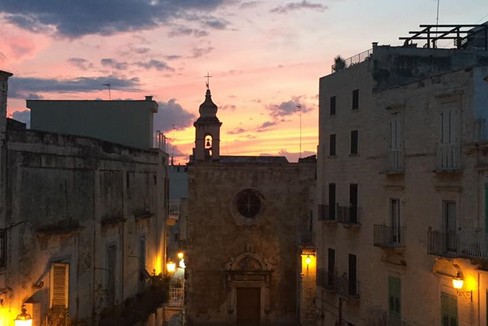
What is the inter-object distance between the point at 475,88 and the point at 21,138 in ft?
39.3

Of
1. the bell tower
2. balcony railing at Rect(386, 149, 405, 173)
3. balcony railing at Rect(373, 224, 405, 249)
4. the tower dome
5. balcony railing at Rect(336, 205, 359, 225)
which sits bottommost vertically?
balcony railing at Rect(373, 224, 405, 249)

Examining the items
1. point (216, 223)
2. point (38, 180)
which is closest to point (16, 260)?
point (38, 180)

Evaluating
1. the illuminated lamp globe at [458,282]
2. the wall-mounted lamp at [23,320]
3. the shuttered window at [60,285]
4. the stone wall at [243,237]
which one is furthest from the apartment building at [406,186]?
the wall-mounted lamp at [23,320]

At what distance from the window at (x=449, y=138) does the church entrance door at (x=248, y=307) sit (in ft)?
Result: 63.5

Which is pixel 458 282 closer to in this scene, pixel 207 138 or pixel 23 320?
pixel 23 320

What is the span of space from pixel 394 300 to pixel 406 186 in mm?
4050

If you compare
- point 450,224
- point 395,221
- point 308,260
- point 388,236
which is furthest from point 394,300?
point 308,260

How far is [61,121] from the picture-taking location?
28.9 meters

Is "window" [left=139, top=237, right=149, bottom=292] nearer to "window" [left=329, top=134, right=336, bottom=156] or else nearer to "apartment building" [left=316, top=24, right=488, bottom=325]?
"apartment building" [left=316, top=24, right=488, bottom=325]

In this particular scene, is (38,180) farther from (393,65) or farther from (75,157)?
(393,65)

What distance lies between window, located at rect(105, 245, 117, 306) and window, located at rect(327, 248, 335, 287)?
1076 centimetres

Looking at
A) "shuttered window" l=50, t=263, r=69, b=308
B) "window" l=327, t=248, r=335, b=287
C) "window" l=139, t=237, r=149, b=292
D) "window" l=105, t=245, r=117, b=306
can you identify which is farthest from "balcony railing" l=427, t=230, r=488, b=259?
"window" l=139, t=237, r=149, b=292

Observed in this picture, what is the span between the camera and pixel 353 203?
26.3 meters

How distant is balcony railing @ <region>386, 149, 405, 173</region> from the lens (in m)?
22.2
